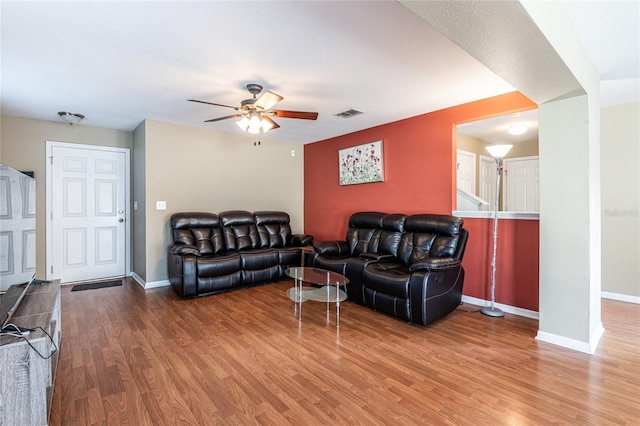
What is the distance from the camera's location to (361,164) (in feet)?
15.5

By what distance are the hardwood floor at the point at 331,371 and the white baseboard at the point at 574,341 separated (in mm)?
64

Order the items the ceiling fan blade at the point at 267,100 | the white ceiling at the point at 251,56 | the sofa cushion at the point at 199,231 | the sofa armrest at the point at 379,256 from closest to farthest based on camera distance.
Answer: the white ceiling at the point at 251,56 < the ceiling fan blade at the point at 267,100 < the sofa armrest at the point at 379,256 < the sofa cushion at the point at 199,231

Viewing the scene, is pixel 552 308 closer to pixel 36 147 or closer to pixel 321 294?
pixel 321 294

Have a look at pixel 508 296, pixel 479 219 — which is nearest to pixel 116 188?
pixel 479 219

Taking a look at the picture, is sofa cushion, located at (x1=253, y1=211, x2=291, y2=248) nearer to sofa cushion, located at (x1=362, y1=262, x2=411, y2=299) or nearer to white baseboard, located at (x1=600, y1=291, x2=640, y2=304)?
sofa cushion, located at (x1=362, y1=262, x2=411, y2=299)

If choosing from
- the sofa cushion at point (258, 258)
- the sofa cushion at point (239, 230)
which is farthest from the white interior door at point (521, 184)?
the sofa cushion at point (239, 230)

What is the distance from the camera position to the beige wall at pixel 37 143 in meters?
3.92

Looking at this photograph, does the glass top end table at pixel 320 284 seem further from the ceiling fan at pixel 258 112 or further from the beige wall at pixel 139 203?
the beige wall at pixel 139 203

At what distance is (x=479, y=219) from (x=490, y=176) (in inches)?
120

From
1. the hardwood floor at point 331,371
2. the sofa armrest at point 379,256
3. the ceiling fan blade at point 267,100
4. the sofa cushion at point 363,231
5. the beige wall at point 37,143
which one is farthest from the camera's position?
the sofa cushion at point 363,231

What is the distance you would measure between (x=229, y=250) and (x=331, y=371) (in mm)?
2763

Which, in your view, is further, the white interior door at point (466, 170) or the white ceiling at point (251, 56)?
the white interior door at point (466, 170)

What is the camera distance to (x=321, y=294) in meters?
3.22

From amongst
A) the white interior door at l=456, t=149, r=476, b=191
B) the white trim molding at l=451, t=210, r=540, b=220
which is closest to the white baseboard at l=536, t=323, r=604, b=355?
the white trim molding at l=451, t=210, r=540, b=220
